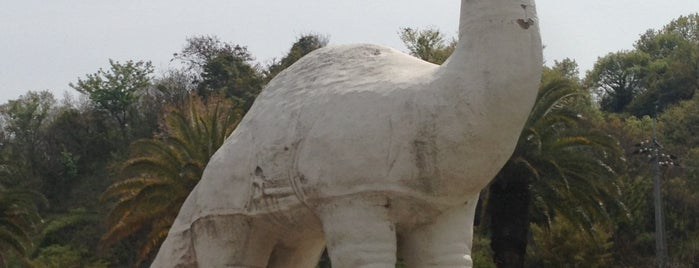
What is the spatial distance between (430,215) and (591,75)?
2013 inches

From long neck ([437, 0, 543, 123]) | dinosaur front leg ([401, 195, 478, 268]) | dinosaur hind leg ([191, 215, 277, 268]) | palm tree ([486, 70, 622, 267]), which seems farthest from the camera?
palm tree ([486, 70, 622, 267])

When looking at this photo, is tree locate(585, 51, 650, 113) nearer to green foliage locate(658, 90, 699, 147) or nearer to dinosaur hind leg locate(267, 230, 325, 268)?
green foliage locate(658, 90, 699, 147)

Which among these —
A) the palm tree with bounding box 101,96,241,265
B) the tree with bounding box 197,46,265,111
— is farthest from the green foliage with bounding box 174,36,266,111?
the palm tree with bounding box 101,96,241,265

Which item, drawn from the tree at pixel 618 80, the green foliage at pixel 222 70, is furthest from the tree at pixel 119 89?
the tree at pixel 618 80

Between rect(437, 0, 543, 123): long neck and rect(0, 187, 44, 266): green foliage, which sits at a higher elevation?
rect(437, 0, 543, 123): long neck

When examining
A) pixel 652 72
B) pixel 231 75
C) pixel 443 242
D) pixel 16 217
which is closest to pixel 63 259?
pixel 16 217

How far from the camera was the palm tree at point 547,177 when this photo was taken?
69.1 feet

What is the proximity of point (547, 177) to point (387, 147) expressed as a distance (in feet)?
43.0

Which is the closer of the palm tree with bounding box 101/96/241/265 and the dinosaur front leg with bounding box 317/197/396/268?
the dinosaur front leg with bounding box 317/197/396/268

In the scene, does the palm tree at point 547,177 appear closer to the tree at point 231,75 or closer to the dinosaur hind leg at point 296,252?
the dinosaur hind leg at point 296,252

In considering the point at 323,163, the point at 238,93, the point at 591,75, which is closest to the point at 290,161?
the point at 323,163

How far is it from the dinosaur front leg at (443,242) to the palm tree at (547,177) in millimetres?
11936

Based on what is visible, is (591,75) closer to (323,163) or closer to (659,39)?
(659,39)

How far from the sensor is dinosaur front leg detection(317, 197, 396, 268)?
8.66 meters
